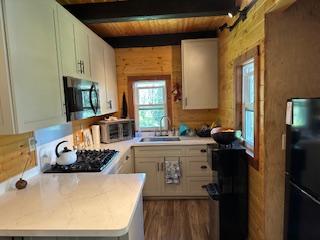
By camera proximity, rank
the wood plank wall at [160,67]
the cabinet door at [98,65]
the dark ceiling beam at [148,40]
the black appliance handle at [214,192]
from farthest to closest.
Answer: the wood plank wall at [160,67] → the dark ceiling beam at [148,40] → the cabinet door at [98,65] → the black appliance handle at [214,192]

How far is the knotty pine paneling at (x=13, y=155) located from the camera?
5.57 feet

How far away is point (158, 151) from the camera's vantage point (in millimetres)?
3375

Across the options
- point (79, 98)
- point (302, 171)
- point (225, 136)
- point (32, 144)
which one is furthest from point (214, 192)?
point (32, 144)

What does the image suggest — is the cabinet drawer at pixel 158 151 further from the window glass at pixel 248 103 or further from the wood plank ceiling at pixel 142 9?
the wood plank ceiling at pixel 142 9

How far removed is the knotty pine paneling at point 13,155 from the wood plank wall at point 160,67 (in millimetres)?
2304

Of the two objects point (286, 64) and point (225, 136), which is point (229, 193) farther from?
point (286, 64)

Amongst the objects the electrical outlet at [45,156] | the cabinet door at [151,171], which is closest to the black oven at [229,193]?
the cabinet door at [151,171]

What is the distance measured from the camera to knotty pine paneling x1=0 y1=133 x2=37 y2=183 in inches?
66.9

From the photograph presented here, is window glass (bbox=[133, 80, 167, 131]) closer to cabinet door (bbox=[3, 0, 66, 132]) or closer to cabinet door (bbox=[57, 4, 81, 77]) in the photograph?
cabinet door (bbox=[57, 4, 81, 77])

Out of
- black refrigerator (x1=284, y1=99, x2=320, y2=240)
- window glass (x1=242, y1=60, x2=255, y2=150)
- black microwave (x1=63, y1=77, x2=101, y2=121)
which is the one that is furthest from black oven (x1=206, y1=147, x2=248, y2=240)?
black microwave (x1=63, y1=77, x2=101, y2=121)

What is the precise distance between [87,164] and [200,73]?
2.21m

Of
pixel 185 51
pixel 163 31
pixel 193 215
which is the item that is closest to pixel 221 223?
pixel 193 215

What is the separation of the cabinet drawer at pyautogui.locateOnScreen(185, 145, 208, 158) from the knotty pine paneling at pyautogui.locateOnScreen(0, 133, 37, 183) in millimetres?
1964

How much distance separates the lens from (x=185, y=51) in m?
3.62
